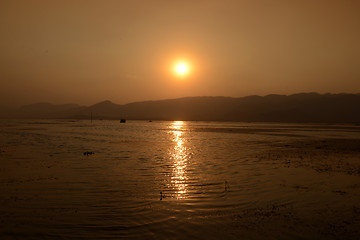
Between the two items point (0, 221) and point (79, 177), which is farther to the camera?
point (79, 177)

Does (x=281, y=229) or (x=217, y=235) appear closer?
(x=217, y=235)

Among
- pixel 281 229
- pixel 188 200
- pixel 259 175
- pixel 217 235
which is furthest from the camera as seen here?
pixel 259 175

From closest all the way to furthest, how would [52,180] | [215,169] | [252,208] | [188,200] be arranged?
[252,208] < [188,200] < [52,180] < [215,169]

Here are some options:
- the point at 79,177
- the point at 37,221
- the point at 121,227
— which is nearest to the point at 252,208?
the point at 121,227

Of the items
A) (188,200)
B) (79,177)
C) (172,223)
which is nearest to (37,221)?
(172,223)

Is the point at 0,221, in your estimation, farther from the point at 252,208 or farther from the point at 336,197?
the point at 336,197

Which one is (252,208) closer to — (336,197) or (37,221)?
(336,197)

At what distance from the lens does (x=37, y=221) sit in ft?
26.5

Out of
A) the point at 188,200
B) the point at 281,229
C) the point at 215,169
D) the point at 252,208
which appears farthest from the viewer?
the point at 215,169

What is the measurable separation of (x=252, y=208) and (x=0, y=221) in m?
8.33

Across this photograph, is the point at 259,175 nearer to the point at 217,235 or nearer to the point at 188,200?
the point at 188,200

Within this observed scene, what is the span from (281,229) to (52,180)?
36.5 ft

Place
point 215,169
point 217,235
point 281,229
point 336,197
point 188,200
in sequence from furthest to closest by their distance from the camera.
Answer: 1. point 215,169
2. point 336,197
3. point 188,200
4. point 281,229
5. point 217,235

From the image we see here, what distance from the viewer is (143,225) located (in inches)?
311
